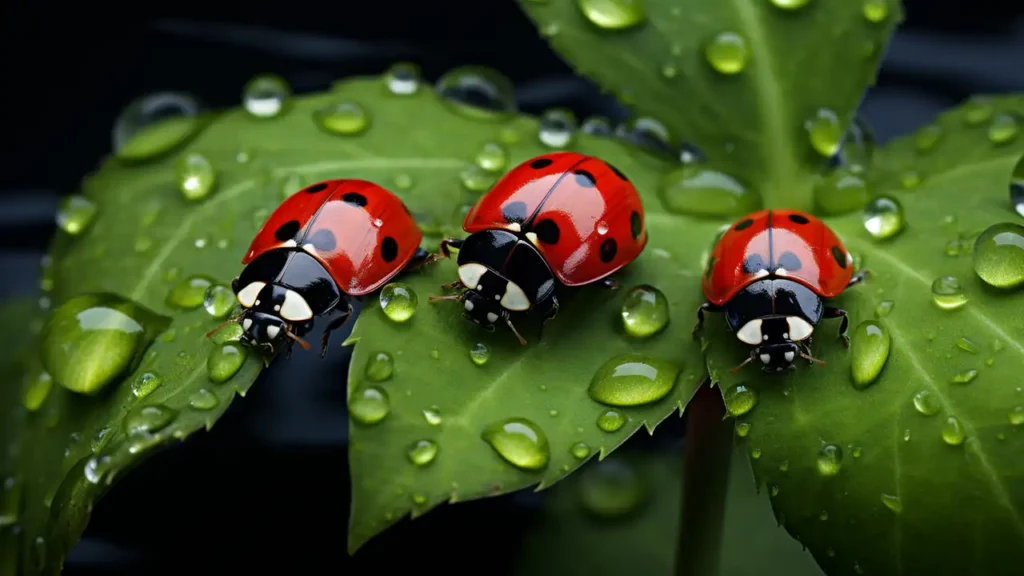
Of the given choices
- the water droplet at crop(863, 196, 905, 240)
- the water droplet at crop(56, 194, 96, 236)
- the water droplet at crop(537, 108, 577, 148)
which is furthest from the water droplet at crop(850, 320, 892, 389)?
the water droplet at crop(56, 194, 96, 236)

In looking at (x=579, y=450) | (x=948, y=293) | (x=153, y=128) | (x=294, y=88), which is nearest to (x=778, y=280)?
(x=948, y=293)

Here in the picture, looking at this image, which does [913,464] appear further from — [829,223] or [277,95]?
[277,95]

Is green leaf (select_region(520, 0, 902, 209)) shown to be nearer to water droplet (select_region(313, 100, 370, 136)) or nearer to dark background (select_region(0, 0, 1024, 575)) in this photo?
water droplet (select_region(313, 100, 370, 136))

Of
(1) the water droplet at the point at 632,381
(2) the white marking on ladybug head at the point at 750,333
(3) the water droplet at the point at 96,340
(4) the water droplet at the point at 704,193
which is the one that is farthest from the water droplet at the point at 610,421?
(3) the water droplet at the point at 96,340

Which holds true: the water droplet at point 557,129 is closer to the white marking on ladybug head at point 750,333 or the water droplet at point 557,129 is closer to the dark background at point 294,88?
the white marking on ladybug head at point 750,333

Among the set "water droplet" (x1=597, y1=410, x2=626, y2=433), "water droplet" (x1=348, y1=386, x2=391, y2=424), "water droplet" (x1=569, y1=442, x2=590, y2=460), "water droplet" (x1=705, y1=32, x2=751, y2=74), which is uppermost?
"water droplet" (x1=705, y1=32, x2=751, y2=74)

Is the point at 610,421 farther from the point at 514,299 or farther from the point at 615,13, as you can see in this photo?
the point at 615,13
